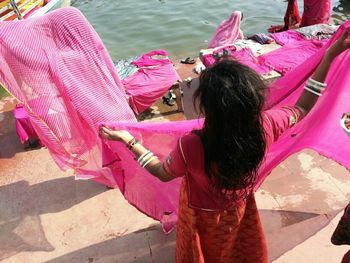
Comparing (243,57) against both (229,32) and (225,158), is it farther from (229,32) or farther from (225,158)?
(225,158)

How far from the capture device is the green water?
9438 mm

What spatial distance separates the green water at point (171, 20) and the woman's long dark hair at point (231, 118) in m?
7.26

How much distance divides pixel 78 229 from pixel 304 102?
244cm

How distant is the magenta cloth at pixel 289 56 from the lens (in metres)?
5.39

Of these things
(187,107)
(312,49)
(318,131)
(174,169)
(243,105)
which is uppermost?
(243,105)

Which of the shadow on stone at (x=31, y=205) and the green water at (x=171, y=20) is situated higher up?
the shadow on stone at (x=31, y=205)

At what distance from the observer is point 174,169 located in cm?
184

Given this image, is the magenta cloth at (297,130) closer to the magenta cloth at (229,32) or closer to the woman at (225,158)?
the woman at (225,158)

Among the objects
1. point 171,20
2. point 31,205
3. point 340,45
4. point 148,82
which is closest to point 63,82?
point 31,205

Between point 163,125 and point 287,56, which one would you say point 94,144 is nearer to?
point 163,125

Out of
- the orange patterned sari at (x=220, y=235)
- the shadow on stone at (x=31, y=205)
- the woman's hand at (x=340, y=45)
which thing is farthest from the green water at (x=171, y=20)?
the orange patterned sari at (x=220, y=235)

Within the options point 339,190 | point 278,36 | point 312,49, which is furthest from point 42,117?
point 278,36

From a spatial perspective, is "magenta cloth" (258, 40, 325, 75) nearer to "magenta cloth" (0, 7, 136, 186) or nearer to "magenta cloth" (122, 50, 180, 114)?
"magenta cloth" (122, 50, 180, 114)

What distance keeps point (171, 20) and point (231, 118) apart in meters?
9.61
